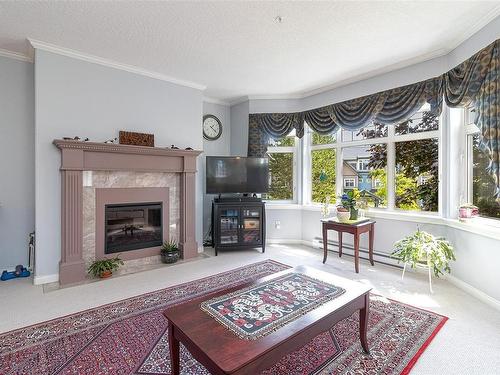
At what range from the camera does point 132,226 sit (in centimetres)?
350

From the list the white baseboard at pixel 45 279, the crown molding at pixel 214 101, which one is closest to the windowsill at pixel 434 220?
the crown molding at pixel 214 101

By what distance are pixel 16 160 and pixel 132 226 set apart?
5.04 ft

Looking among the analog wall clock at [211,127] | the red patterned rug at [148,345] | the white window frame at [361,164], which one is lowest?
the red patterned rug at [148,345]

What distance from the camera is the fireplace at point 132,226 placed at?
10.9 ft

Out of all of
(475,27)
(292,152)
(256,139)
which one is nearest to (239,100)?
(256,139)

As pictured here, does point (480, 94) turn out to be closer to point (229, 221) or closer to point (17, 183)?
point (229, 221)

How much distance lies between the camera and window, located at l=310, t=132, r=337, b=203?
430 cm

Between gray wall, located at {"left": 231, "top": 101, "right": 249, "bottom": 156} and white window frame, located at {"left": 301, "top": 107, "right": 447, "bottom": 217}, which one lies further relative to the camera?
gray wall, located at {"left": 231, "top": 101, "right": 249, "bottom": 156}

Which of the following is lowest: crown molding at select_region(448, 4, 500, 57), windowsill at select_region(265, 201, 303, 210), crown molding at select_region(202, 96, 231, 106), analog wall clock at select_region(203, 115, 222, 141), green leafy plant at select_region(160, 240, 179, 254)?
green leafy plant at select_region(160, 240, 179, 254)

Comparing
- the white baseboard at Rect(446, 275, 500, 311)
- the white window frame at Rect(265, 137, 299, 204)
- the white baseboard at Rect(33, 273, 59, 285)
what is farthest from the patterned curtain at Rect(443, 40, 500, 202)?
the white baseboard at Rect(33, 273, 59, 285)

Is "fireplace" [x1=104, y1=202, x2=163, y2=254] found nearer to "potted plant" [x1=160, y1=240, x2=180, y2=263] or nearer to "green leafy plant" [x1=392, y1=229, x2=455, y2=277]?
"potted plant" [x1=160, y1=240, x2=180, y2=263]

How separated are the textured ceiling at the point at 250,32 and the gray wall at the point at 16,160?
13.4 inches

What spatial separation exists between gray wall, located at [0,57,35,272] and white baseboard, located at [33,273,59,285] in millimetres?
545

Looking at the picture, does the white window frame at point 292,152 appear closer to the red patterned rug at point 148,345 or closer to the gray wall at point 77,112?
the gray wall at point 77,112
